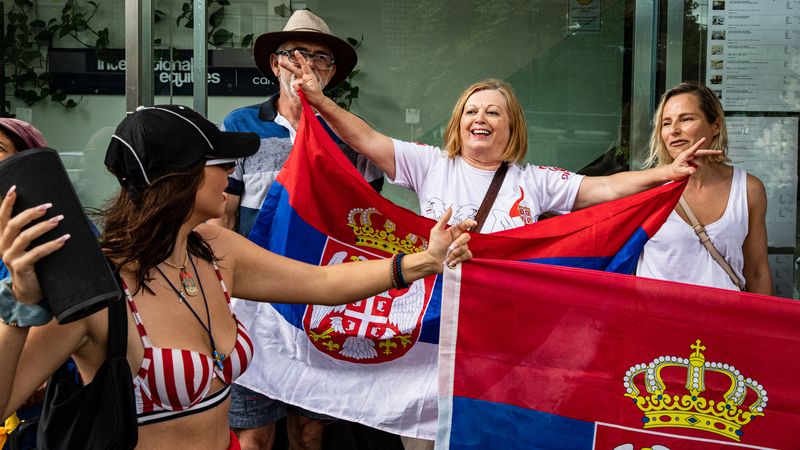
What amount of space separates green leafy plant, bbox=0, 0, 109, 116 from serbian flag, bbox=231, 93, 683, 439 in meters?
2.99

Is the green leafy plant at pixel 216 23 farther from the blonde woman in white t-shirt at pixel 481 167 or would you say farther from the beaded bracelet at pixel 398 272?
the beaded bracelet at pixel 398 272

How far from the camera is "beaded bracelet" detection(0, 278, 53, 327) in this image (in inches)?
66.0

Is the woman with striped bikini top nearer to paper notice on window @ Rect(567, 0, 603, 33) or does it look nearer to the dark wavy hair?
the dark wavy hair

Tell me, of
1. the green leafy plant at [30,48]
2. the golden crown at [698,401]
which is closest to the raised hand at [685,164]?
the golden crown at [698,401]

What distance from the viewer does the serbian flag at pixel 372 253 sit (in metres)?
3.30

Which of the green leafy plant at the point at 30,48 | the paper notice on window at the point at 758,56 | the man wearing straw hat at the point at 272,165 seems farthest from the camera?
the green leafy plant at the point at 30,48

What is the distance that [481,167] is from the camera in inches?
140

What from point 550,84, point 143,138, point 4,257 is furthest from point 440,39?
point 4,257

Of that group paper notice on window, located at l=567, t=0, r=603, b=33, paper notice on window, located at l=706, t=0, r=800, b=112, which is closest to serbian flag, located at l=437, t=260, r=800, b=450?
paper notice on window, located at l=706, t=0, r=800, b=112

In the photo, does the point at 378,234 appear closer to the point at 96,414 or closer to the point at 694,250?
the point at 694,250

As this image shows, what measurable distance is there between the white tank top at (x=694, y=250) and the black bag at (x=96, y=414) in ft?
7.88

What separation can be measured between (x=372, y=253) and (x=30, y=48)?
3.60 m

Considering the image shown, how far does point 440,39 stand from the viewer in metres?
6.00

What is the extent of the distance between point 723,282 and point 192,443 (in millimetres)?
2432
